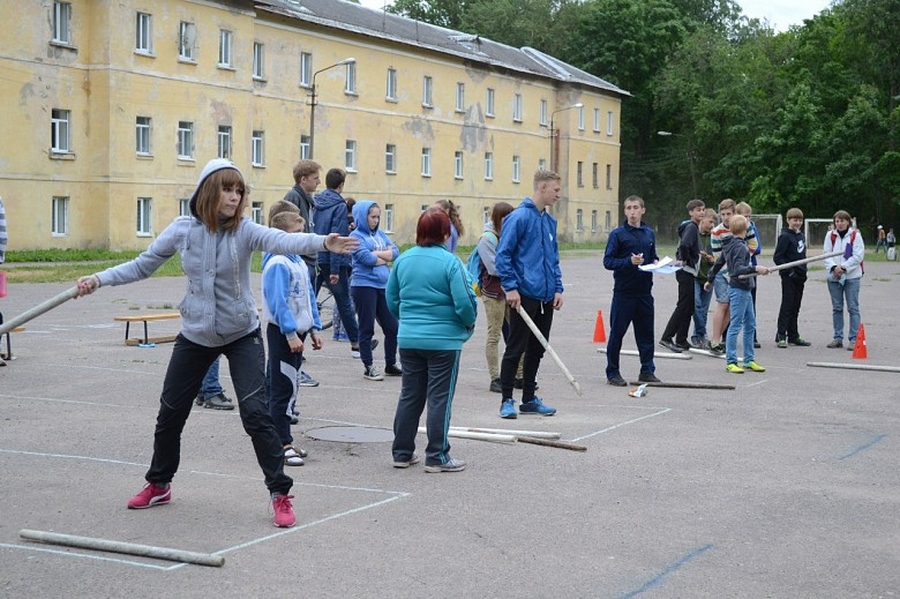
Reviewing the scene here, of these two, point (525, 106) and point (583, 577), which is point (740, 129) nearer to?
point (525, 106)

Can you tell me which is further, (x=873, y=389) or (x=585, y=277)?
(x=585, y=277)

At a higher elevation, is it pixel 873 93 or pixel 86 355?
pixel 873 93

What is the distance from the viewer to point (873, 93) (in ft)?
246

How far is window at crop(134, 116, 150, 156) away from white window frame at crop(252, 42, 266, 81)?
7.74m

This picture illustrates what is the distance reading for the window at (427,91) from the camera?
6625 centimetres

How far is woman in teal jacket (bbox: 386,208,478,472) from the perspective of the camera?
8539mm

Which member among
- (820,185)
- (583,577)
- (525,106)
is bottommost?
(583,577)

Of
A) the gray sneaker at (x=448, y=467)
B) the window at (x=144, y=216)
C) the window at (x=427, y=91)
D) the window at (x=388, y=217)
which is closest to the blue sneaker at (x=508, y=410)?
the gray sneaker at (x=448, y=467)

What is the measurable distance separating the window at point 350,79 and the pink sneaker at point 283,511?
54437 mm

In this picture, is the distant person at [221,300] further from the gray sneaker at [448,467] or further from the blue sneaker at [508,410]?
the blue sneaker at [508,410]

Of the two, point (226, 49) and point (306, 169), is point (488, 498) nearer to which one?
point (306, 169)

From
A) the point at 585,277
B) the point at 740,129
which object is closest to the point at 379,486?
the point at 585,277

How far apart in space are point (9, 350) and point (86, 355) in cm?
113

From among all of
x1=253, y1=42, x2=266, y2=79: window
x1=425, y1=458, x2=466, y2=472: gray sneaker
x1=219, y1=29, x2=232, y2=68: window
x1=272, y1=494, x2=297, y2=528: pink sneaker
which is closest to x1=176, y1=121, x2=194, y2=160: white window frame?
x1=219, y1=29, x2=232, y2=68: window
